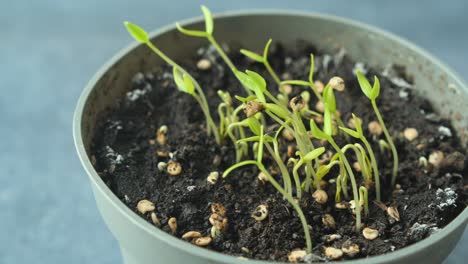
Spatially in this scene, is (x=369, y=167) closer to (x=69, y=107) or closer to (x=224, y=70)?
(x=224, y=70)

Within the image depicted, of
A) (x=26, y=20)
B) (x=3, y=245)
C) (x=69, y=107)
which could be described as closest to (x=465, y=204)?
(x=3, y=245)

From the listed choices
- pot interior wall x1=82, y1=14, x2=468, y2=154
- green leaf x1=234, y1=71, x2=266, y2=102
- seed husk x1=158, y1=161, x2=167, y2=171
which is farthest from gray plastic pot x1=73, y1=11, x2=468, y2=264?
green leaf x1=234, y1=71, x2=266, y2=102

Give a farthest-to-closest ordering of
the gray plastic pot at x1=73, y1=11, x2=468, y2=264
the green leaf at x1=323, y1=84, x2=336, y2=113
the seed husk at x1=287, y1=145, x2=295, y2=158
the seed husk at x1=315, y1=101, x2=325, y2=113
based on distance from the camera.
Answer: the seed husk at x1=315, y1=101, x2=325, y2=113
the seed husk at x1=287, y1=145, x2=295, y2=158
the green leaf at x1=323, y1=84, x2=336, y2=113
the gray plastic pot at x1=73, y1=11, x2=468, y2=264

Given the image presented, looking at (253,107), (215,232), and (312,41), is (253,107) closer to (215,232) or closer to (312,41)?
(215,232)

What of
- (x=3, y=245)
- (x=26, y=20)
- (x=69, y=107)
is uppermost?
(x=26, y=20)

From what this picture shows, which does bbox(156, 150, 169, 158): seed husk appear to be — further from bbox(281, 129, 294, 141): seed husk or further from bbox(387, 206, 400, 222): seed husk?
bbox(387, 206, 400, 222): seed husk

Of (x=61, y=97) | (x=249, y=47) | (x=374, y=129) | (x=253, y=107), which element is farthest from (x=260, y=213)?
(x=61, y=97)

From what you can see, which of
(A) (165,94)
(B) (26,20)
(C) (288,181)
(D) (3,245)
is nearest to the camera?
(C) (288,181)
